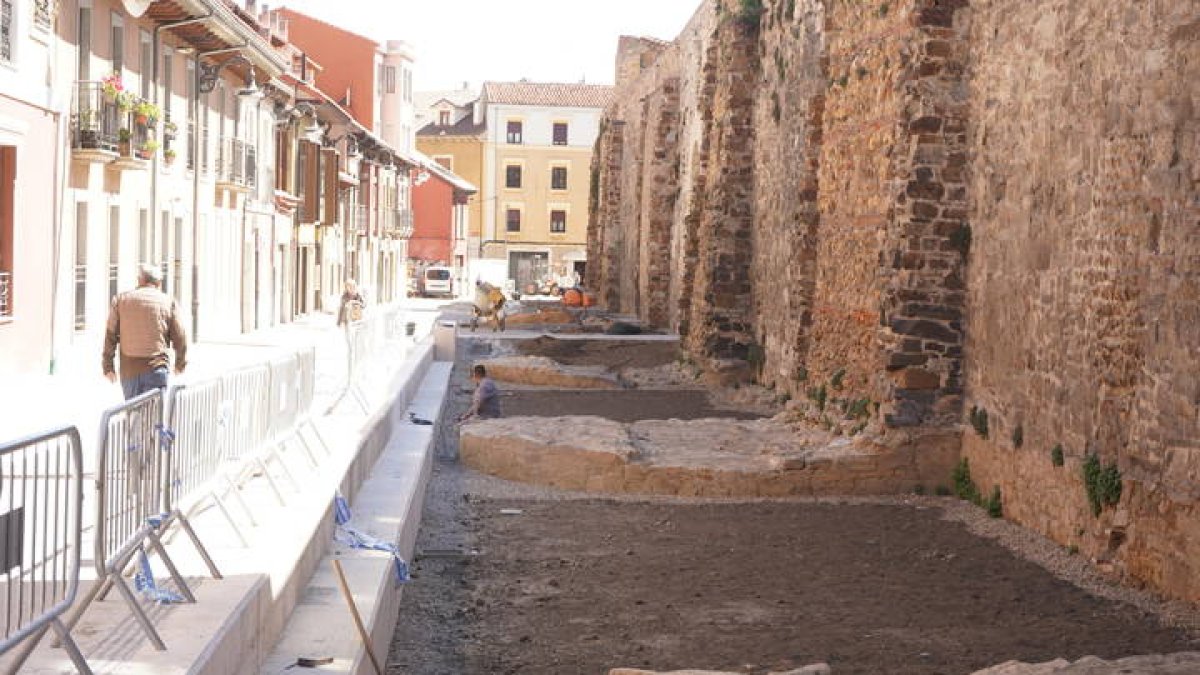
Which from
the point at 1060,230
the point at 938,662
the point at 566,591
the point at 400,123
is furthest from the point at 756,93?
the point at 400,123

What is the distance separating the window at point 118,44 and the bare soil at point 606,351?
8168mm

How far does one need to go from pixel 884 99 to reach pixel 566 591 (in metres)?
6.74

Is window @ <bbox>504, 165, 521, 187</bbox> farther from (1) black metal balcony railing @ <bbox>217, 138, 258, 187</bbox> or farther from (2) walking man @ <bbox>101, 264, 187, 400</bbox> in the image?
(2) walking man @ <bbox>101, 264, 187, 400</bbox>

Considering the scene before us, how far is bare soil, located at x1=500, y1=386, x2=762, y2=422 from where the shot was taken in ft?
65.8

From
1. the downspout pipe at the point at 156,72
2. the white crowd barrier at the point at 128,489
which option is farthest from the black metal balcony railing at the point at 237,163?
the white crowd barrier at the point at 128,489

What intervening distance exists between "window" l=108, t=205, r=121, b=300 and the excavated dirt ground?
45.3 feet

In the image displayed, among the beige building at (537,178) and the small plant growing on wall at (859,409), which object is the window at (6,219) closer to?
the small plant growing on wall at (859,409)

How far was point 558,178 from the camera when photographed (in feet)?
279

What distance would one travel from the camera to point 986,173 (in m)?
13.3

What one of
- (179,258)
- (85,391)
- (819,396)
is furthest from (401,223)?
(819,396)

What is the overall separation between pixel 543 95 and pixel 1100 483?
76.6 metres

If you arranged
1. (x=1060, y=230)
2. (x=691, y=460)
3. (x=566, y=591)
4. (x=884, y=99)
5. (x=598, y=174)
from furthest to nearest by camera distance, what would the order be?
(x=598, y=174), (x=884, y=99), (x=691, y=460), (x=1060, y=230), (x=566, y=591)

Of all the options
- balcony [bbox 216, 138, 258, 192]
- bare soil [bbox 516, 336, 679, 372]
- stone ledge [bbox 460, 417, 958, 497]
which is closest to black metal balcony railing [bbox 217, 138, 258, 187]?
balcony [bbox 216, 138, 258, 192]

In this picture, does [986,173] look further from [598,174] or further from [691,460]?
[598,174]
